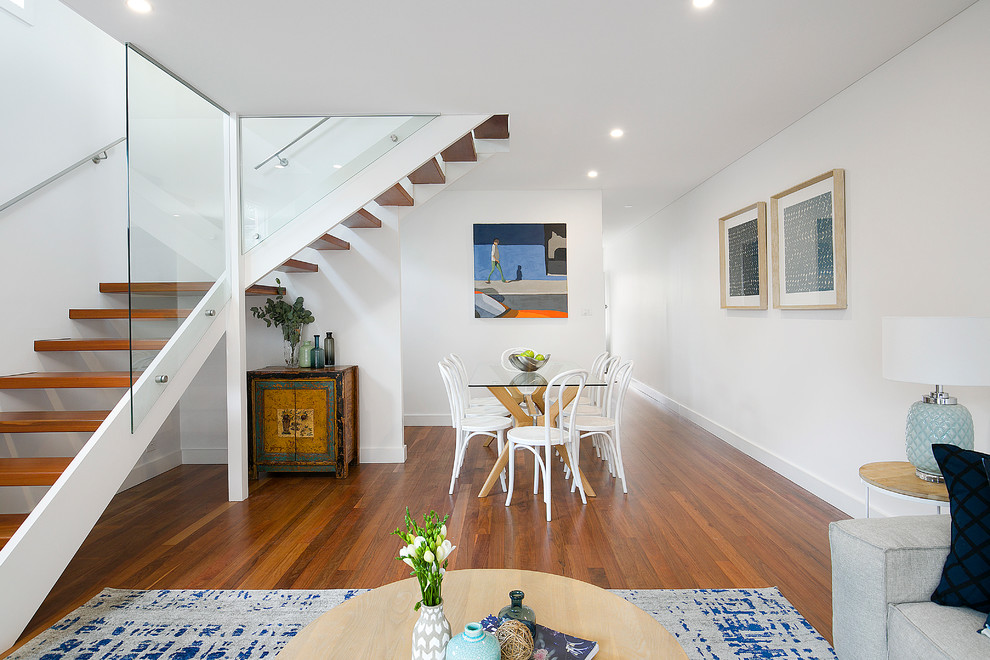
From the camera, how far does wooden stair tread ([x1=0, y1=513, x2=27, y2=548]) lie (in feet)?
7.43

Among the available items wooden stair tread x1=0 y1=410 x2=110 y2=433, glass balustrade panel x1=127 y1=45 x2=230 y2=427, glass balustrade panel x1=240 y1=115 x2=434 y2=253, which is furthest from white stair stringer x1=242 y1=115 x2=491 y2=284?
wooden stair tread x1=0 y1=410 x2=110 y2=433

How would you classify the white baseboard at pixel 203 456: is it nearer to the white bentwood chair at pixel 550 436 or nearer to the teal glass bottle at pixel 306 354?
the teal glass bottle at pixel 306 354

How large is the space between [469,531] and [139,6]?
10.1 feet

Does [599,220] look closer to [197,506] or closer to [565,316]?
[565,316]

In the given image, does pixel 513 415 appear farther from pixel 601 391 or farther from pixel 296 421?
A: pixel 296 421

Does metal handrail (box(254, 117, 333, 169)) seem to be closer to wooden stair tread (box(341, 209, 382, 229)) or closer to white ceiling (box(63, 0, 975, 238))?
white ceiling (box(63, 0, 975, 238))

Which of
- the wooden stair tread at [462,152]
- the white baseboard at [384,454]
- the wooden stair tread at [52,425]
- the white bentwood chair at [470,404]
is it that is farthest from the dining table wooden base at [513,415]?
the wooden stair tread at [52,425]

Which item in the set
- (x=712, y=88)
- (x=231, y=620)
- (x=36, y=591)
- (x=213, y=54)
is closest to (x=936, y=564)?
(x=231, y=620)

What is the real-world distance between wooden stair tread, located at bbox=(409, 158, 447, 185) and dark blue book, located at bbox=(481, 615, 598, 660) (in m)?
3.27

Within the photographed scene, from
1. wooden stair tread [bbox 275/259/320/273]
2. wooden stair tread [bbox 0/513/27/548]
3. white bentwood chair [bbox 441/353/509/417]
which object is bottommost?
wooden stair tread [bbox 0/513/27/548]

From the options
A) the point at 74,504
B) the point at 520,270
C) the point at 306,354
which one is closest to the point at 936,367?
the point at 74,504

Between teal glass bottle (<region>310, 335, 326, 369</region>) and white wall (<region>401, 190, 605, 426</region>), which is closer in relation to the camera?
teal glass bottle (<region>310, 335, 326, 369</region>)

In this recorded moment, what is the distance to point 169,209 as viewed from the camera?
3.37 meters

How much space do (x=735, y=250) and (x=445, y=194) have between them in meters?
3.08
